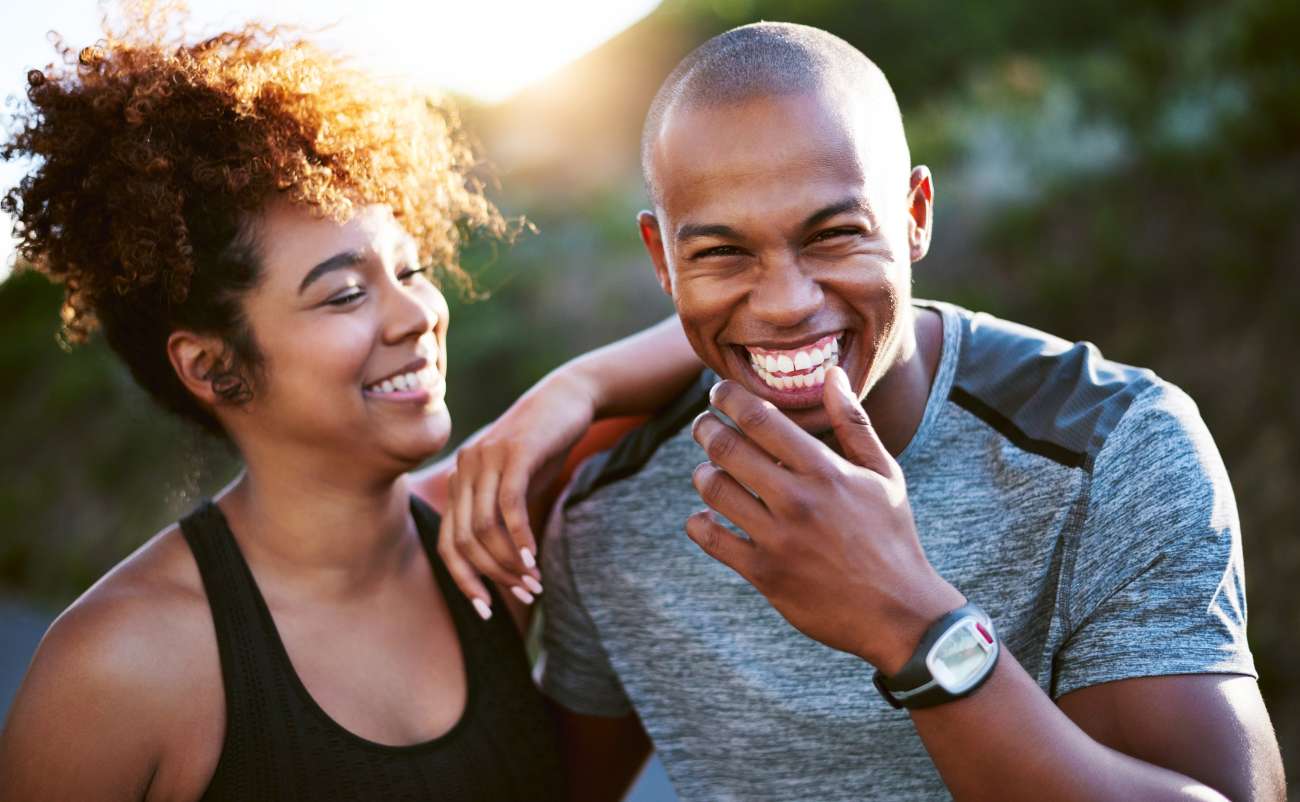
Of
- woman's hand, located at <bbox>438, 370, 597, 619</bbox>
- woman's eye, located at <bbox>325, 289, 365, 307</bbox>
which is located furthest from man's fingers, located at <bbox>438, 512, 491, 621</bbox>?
woman's eye, located at <bbox>325, 289, 365, 307</bbox>

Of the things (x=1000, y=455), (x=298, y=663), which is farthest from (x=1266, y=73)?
(x=298, y=663)

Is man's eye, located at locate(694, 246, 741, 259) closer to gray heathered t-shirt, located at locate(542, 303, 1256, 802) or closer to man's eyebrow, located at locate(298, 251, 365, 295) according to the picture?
gray heathered t-shirt, located at locate(542, 303, 1256, 802)

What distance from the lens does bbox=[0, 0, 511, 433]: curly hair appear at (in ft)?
8.45

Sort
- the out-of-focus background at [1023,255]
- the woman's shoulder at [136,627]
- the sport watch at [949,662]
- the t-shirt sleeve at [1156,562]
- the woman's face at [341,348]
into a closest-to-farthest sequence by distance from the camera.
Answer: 1. the sport watch at [949,662]
2. the t-shirt sleeve at [1156,562]
3. the woman's shoulder at [136,627]
4. the woman's face at [341,348]
5. the out-of-focus background at [1023,255]

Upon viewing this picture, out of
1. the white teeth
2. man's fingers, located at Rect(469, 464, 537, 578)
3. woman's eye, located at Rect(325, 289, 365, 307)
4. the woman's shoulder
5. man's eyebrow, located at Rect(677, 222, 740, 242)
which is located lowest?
the woman's shoulder

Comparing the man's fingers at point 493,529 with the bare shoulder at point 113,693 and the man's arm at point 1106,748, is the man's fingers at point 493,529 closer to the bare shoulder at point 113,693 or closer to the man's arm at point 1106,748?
the bare shoulder at point 113,693

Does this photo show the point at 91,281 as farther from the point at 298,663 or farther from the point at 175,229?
the point at 298,663

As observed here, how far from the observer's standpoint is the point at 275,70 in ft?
9.08

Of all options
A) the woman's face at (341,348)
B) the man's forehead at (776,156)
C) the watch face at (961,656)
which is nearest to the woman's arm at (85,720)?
the woman's face at (341,348)

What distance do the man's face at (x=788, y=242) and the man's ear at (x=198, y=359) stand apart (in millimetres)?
1088

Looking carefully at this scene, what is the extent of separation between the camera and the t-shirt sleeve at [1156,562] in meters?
1.95

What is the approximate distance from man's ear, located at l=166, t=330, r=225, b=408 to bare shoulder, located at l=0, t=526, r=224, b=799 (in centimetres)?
46

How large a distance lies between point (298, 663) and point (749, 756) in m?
0.99

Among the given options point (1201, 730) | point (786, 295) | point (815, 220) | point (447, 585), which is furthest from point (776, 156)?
point (447, 585)
